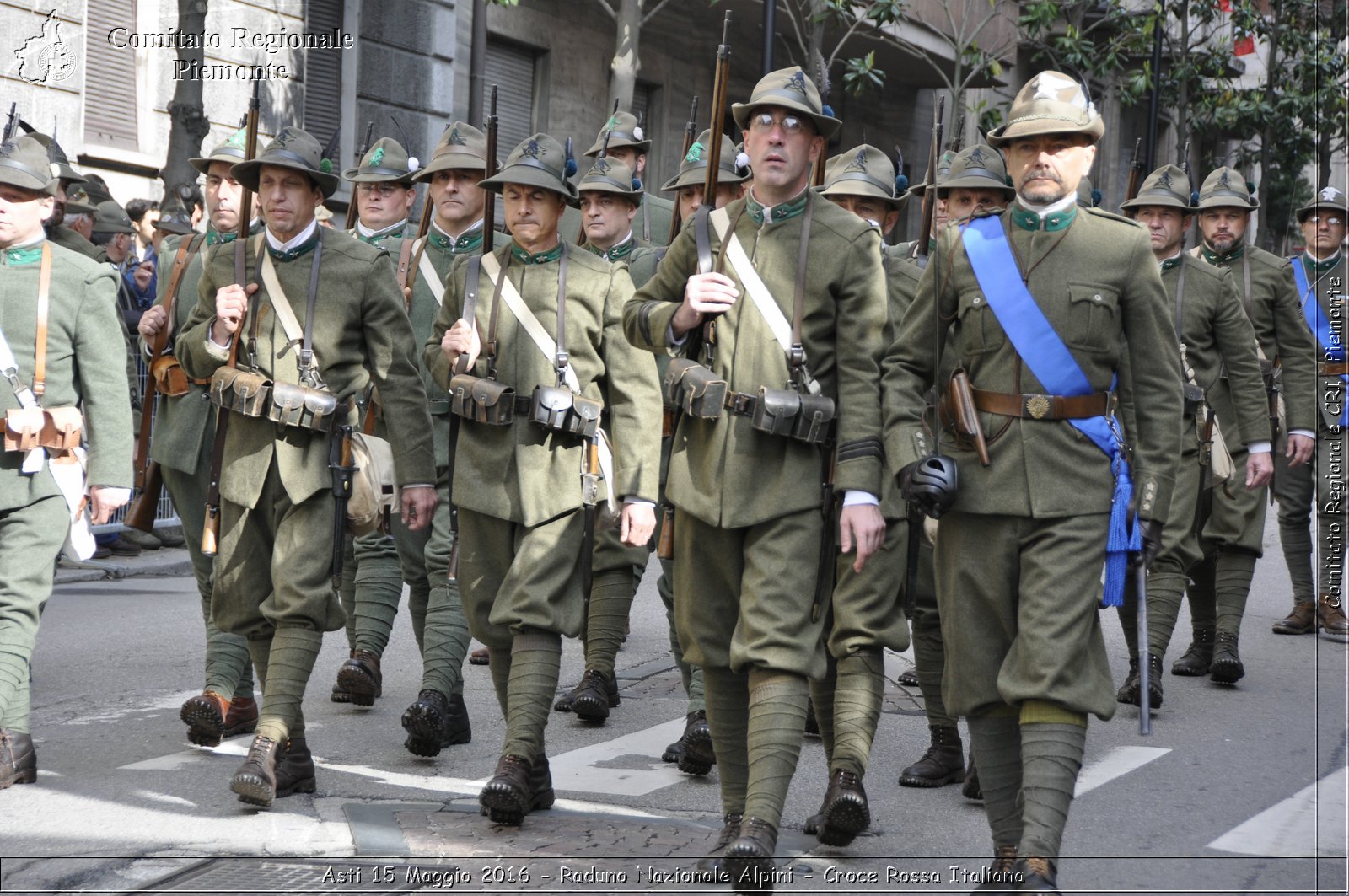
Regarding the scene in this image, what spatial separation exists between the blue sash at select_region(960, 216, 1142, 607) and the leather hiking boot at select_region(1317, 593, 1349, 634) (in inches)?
240

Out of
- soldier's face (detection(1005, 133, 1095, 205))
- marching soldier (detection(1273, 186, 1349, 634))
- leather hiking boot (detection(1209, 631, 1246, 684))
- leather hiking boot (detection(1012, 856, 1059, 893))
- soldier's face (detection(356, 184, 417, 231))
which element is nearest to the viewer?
leather hiking boot (detection(1012, 856, 1059, 893))

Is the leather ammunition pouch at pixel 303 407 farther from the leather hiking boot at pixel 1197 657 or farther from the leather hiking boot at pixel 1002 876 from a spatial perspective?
the leather hiking boot at pixel 1197 657

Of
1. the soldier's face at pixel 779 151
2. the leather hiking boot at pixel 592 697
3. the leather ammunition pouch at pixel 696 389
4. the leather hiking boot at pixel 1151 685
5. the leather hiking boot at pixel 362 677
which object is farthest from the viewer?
the leather hiking boot at pixel 1151 685

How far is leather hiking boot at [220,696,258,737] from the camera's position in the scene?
6.95 meters

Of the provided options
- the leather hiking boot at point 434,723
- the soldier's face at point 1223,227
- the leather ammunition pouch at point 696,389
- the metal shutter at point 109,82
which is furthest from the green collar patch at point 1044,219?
the metal shutter at point 109,82

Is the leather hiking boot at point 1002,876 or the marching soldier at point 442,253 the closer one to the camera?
the leather hiking boot at point 1002,876

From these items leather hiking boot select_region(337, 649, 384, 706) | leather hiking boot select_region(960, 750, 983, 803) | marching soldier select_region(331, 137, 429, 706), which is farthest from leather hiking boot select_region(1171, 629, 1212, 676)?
leather hiking boot select_region(337, 649, 384, 706)

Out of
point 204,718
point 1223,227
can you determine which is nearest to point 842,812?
point 204,718

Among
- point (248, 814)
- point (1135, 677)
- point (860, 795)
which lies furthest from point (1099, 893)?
point (1135, 677)

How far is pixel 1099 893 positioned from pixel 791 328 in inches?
71.5

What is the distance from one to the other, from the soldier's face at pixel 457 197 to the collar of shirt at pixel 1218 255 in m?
3.84

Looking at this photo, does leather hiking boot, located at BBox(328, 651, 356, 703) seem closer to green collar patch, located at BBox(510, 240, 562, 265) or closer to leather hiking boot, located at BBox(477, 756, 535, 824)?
leather hiking boot, located at BBox(477, 756, 535, 824)

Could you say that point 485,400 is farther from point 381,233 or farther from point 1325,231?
point 1325,231

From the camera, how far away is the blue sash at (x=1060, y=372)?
4938 mm
